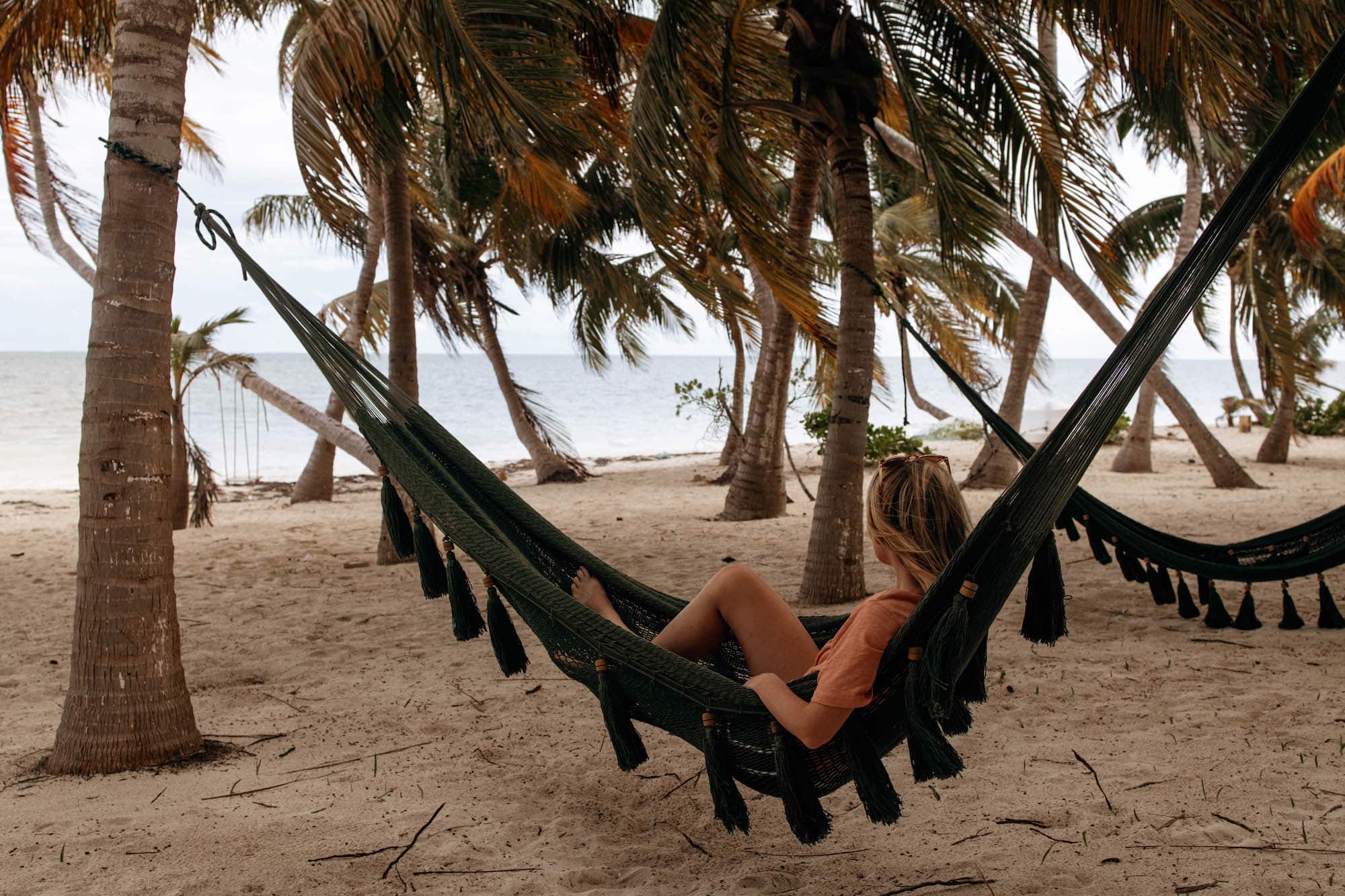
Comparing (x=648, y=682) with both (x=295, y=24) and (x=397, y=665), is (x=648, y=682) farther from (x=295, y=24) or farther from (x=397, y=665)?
(x=295, y=24)

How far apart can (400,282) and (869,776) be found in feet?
11.9

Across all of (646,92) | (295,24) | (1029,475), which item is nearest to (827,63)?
(646,92)

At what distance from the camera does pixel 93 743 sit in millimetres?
2061

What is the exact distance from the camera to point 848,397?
3.50 m

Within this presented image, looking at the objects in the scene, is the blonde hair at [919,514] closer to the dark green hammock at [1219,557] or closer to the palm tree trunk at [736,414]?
the dark green hammock at [1219,557]

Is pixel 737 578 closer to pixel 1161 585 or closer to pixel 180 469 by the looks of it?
pixel 1161 585

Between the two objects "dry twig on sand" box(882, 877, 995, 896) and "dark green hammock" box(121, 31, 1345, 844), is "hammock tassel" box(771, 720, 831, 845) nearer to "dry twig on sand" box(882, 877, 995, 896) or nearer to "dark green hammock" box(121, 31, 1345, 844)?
"dark green hammock" box(121, 31, 1345, 844)

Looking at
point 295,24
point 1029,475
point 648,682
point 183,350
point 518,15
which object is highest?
point 295,24

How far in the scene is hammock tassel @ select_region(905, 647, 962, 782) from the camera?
53.8 inches

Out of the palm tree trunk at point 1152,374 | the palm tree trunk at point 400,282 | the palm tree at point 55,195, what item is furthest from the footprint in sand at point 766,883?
the palm tree at point 55,195

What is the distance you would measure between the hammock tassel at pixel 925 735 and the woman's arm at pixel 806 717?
10 cm

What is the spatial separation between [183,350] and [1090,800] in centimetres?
591

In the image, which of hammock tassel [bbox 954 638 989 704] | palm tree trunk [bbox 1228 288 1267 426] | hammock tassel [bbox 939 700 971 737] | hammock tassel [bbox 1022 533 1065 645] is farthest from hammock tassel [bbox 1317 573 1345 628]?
palm tree trunk [bbox 1228 288 1267 426]

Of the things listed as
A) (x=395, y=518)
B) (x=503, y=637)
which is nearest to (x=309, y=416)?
(x=395, y=518)
